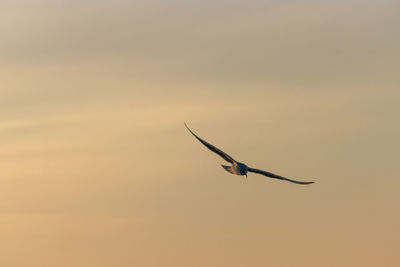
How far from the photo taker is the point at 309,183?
178 m

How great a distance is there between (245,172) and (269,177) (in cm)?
680

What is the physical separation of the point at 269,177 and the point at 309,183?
13.0m

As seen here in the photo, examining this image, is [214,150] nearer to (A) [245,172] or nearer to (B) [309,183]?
(A) [245,172]

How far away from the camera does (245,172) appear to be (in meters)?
185

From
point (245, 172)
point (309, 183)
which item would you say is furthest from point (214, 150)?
point (309, 183)

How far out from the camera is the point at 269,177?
18962 cm

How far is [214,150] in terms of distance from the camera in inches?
7249

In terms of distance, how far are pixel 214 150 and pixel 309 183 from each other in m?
18.2

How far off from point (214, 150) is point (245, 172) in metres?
6.82

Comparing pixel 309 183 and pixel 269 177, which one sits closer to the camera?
pixel 309 183
